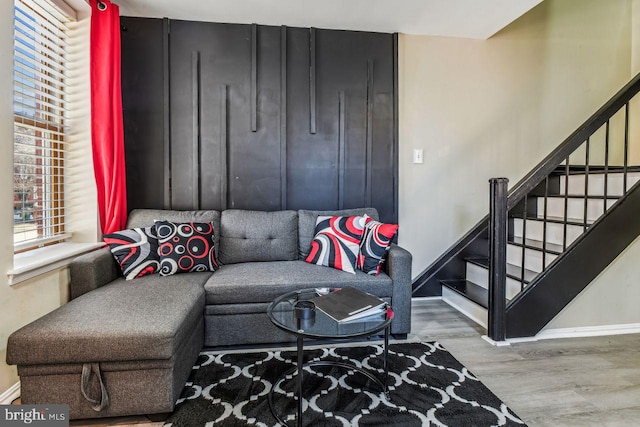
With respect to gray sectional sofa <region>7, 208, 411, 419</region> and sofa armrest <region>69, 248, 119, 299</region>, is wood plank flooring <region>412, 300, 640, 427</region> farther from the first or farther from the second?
sofa armrest <region>69, 248, 119, 299</region>

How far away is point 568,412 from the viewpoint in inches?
62.6

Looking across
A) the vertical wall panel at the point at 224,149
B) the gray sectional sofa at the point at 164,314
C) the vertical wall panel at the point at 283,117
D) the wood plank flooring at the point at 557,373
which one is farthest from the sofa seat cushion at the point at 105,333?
the wood plank flooring at the point at 557,373

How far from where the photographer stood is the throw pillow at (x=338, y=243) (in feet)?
8.00

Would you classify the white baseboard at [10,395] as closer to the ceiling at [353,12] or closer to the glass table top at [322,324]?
the glass table top at [322,324]

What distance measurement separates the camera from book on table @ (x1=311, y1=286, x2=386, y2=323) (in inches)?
63.3

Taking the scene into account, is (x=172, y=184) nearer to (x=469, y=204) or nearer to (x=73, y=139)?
(x=73, y=139)

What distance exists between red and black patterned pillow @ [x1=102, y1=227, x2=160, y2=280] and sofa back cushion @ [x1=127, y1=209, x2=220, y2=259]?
225 mm

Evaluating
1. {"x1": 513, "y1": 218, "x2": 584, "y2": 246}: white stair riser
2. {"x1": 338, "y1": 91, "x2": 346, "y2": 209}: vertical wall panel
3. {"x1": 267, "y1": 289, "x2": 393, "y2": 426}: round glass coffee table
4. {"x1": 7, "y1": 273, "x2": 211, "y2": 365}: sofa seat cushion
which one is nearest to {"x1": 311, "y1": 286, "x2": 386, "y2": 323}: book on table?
{"x1": 267, "y1": 289, "x2": 393, "y2": 426}: round glass coffee table

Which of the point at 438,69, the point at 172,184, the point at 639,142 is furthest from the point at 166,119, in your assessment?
the point at 639,142

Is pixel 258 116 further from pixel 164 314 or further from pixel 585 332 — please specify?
pixel 585 332

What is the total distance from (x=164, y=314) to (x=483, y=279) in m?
2.51

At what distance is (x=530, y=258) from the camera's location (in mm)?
2758

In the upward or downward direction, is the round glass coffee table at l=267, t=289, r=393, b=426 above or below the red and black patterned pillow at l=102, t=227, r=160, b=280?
below

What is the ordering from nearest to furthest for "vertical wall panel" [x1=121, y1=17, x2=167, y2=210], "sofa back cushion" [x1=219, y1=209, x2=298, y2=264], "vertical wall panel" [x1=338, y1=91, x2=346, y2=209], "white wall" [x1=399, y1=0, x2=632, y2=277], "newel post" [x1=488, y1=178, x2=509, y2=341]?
"newel post" [x1=488, y1=178, x2=509, y2=341], "sofa back cushion" [x1=219, y1=209, x2=298, y2=264], "vertical wall panel" [x1=121, y1=17, x2=167, y2=210], "vertical wall panel" [x1=338, y1=91, x2=346, y2=209], "white wall" [x1=399, y1=0, x2=632, y2=277]
